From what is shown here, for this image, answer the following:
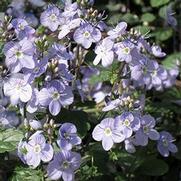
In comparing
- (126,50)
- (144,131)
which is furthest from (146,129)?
(126,50)

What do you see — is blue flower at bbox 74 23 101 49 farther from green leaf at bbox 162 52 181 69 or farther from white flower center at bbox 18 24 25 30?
green leaf at bbox 162 52 181 69

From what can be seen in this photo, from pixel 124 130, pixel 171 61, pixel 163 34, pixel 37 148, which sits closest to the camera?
pixel 37 148

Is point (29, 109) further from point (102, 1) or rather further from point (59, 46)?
point (102, 1)

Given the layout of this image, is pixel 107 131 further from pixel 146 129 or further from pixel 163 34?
pixel 163 34

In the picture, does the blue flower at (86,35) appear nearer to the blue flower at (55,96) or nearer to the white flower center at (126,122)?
the blue flower at (55,96)

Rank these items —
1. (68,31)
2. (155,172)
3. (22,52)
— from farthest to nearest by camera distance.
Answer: (155,172) → (68,31) → (22,52)

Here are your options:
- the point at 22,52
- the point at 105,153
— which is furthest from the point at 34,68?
the point at 105,153
